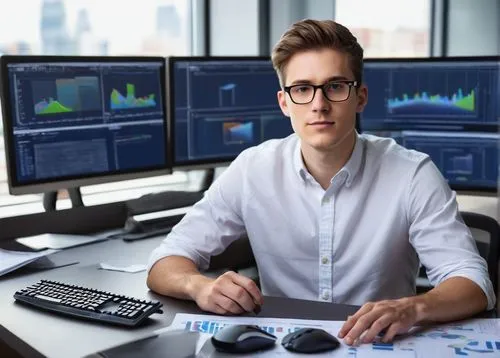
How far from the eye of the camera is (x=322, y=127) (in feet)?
4.95

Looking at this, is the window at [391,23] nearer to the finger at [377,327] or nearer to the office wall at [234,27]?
the office wall at [234,27]

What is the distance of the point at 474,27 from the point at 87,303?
89.0 inches

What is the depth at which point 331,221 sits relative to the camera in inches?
63.9

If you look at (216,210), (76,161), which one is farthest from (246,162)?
(76,161)

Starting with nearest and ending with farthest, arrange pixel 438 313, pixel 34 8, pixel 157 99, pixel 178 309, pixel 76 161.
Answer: pixel 438 313 → pixel 178 309 → pixel 76 161 → pixel 157 99 → pixel 34 8

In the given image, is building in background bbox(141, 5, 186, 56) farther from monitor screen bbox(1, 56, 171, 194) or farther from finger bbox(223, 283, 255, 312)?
finger bbox(223, 283, 255, 312)

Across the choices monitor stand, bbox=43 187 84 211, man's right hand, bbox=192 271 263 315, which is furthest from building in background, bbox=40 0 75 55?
man's right hand, bbox=192 271 263 315

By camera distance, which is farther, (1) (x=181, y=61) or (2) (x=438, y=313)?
(1) (x=181, y=61)

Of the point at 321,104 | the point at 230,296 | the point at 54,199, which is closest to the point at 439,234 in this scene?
the point at 321,104

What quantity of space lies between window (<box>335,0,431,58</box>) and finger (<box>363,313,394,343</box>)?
2116 mm

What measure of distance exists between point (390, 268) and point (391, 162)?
0.25 metres

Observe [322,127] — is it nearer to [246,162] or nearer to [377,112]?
[246,162]

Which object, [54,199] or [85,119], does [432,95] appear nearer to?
[85,119]

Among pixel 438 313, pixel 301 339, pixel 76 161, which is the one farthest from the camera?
pixel 76 161
